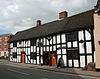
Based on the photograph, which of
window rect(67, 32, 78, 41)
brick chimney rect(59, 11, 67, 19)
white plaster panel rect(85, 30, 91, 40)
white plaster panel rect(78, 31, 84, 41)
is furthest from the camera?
brick chimney rect(59, 11, 67, 19)

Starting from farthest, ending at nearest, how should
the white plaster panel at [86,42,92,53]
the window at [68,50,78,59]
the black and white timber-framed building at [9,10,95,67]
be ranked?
the window at [68,50,78,59], the black and white timber-framed building at [9,10,95,67], the white plaster panel at [86,42,92,53]

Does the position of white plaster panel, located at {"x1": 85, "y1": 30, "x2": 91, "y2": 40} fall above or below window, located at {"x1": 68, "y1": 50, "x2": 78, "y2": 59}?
above

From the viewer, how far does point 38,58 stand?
2316 cm

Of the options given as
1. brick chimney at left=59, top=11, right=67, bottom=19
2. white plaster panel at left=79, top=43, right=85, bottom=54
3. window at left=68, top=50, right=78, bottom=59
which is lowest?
window at left=68, top=50, right=78, bottom=59

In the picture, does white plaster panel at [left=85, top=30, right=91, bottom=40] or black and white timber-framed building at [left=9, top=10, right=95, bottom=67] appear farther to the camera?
black and white timber-framed building at [left=9, top=10, right=95, bottom=67]

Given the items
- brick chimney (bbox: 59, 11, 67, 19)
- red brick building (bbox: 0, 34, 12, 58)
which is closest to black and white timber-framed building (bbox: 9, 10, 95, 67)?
brick chimney (bbox: 59, 11, 67, 19)

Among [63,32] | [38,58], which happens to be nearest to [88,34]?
[63,32]

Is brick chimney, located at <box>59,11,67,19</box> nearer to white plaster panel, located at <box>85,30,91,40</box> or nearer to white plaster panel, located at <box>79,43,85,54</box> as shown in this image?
white plaster panel, located at <box>85,30,91,40</box>

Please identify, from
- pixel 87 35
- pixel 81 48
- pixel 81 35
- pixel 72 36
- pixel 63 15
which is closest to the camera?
pixel 87 35

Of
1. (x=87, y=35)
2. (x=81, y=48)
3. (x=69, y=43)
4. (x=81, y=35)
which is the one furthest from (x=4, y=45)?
(x=87, y=35)

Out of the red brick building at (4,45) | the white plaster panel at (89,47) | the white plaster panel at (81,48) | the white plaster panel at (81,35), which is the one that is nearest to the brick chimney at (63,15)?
the white plaster panel at (81,35)

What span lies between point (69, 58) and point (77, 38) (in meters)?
3.05

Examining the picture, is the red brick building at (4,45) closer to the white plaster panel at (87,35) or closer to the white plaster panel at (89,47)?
the white plaster panel at (87,35)

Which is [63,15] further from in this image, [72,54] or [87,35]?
[72,54]
